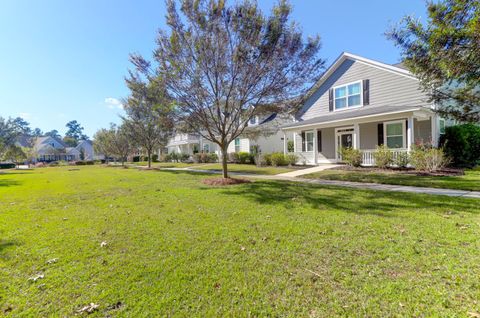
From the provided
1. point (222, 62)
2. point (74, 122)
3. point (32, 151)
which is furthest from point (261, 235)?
point (74, 122)

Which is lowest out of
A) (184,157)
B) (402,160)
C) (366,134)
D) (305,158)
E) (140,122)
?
(402,160)

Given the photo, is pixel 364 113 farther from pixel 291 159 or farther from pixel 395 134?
pixel 291 159

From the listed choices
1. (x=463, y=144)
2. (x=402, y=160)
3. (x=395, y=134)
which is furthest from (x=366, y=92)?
(x=463, y=144)

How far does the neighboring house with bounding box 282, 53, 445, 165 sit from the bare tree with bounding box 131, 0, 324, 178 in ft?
7.91

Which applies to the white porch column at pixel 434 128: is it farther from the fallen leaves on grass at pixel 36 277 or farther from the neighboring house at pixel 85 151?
the neighboring house at pixel 85 151

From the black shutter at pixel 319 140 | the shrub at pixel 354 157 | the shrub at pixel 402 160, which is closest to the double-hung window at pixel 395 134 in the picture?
the shrub at pixel 402 160

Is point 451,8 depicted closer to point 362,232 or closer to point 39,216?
point 362,232

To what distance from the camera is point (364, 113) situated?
49.6 ft

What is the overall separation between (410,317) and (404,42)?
6.26 m

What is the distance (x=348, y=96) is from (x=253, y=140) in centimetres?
815

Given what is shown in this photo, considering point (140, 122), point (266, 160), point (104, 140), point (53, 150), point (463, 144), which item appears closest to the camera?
point (463, 144)

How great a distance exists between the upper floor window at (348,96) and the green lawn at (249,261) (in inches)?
491

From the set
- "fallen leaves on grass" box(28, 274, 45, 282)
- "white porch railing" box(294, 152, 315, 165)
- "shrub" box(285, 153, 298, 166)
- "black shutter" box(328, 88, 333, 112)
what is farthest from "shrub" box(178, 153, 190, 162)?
"fallen leaves on grass" box(28, 274, 45, 282)

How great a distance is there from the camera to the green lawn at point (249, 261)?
258cm
